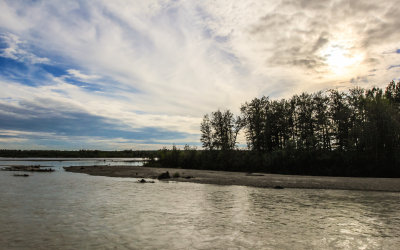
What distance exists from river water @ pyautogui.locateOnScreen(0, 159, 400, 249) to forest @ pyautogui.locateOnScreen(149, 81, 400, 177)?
23.9 metres

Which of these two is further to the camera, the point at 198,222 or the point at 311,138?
the point at 311,138

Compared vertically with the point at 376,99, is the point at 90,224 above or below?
below

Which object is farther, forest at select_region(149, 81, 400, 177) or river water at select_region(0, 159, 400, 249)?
forest at select_region(149, 81, 400, 177)

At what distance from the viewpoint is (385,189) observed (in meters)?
28.8

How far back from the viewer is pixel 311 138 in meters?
52.0

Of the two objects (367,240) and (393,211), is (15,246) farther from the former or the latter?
(393,211)

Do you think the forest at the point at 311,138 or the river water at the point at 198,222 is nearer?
the river water at the point at 198,222

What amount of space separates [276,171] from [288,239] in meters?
41.5

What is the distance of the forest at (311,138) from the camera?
44125mm

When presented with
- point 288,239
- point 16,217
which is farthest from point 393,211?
point 16,217

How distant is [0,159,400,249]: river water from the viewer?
11.6 m

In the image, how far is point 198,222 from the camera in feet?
50.2

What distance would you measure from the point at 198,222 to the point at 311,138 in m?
42.3

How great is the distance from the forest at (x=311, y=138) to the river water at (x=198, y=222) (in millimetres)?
23888
